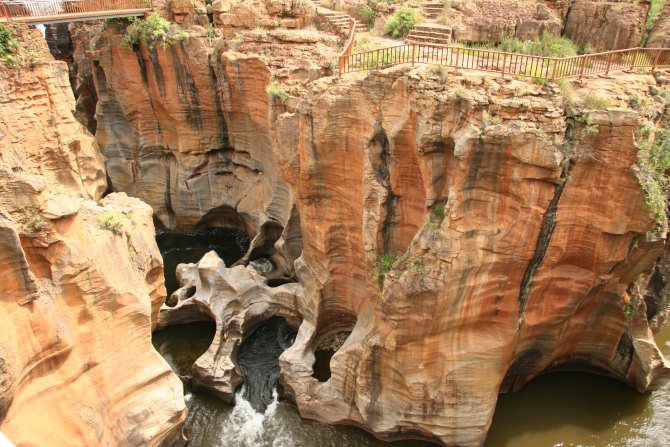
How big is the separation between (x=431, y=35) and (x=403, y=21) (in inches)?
95.6

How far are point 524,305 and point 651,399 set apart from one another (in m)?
4.93

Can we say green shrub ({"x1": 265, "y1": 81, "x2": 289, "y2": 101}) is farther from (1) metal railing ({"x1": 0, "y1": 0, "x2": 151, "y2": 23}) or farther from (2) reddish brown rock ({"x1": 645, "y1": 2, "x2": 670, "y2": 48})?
(2) reddish brown rock ({"x1": 645, "y1": 2, "x2": 670, "y2": 48})

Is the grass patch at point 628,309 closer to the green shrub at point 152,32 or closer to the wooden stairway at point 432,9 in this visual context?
the wooden stairway at point 432,9

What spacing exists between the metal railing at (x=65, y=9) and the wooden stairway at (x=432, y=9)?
10.1 metres

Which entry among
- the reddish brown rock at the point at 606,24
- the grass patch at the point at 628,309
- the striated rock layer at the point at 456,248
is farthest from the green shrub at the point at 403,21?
the grass patch at the point at 628,309

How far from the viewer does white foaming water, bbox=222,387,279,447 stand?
42.9 feet

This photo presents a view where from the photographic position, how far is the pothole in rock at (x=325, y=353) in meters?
14.8

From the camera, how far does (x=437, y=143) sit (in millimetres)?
10805

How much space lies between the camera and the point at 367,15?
19250 mm

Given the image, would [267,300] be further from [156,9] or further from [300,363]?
[156,9]

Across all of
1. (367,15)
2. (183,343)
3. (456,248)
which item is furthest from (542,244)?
(367,15)

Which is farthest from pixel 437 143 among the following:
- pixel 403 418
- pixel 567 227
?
pixel 403 418

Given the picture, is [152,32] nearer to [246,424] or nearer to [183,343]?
[183,343]

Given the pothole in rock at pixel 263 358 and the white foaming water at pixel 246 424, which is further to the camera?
the pothole in rock at pixel 263 358
